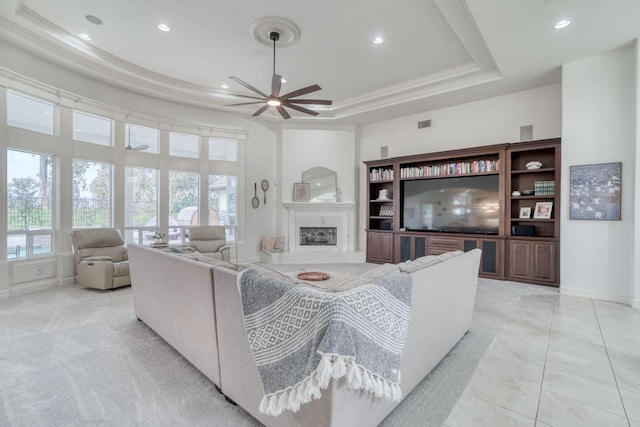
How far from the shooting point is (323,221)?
691 centimetres

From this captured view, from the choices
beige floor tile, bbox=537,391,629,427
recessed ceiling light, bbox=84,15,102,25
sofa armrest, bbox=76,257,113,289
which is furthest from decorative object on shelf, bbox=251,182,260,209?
beige floor tile, bbox=537,391,629,427

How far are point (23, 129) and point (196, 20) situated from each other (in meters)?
3.03

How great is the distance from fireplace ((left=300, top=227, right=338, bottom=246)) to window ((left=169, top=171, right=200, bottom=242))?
2.42 m

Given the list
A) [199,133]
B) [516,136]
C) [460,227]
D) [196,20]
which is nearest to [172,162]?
[199,133]

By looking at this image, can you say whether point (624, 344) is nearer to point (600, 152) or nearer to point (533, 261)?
point (533, 261)

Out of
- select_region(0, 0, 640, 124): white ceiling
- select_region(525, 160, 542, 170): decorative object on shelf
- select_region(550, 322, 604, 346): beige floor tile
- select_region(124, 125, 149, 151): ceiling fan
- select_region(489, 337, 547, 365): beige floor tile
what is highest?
select_region(0, 0, 640, 124): white ceiling

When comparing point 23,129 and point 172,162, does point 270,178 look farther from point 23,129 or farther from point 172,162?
point 23,129

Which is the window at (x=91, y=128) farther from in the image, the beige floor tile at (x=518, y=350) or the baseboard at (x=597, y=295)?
the baseboard at (x=597, y=295)

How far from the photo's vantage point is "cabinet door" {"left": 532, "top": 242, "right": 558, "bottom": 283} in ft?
14.7

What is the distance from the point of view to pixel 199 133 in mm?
6223

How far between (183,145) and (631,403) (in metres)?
7.04

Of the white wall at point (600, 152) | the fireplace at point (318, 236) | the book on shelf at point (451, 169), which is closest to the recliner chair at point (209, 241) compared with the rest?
the fireplace at point (318, 236)

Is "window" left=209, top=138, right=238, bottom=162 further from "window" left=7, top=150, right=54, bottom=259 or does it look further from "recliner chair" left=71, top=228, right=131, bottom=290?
"window" left=7, top=150, right=54, bottom=259

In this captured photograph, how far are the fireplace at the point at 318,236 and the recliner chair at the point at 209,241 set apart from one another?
1.88 meters
